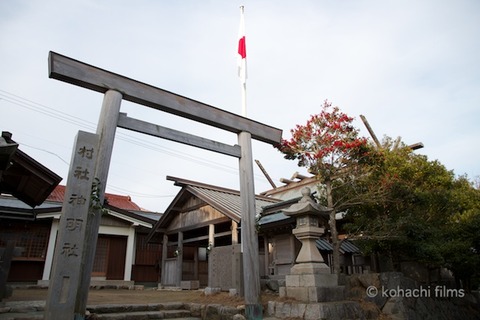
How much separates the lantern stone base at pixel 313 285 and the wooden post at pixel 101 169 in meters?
5.03

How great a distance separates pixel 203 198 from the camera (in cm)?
1548

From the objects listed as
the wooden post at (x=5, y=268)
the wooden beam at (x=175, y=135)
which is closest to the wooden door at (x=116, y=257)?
the wooden post at (x=5, y=268)

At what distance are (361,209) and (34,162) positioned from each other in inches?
421

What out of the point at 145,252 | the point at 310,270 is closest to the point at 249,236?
the point at 310,270

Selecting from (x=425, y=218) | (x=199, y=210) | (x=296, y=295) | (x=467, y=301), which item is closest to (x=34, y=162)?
(x=296, y=295)

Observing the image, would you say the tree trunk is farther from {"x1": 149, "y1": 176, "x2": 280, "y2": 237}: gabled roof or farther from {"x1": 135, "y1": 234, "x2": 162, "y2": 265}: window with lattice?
{"x1": 135, "y1": 234, "x2": 162, "y2": 265}: window with lattice

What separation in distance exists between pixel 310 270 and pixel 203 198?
8350mm

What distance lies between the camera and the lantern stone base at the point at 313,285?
771 cm

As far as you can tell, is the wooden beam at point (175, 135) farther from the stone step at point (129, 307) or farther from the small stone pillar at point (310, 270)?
the stone step at point (129, 307)

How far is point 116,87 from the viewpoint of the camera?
22.5ft

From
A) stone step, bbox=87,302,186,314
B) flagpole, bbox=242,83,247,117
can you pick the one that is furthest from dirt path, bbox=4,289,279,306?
flagpole, bbox=242,83,247,117

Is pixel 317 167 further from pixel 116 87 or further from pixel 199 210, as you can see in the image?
pixel 199 210

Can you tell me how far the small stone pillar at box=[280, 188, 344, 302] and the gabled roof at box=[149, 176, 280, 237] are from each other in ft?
17.9

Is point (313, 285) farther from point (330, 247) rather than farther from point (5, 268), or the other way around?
point (5, 268)
